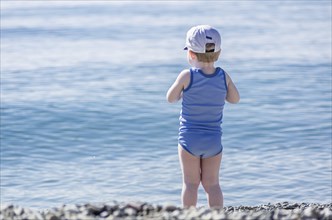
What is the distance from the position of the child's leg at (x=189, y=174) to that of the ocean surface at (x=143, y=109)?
11.5 ft

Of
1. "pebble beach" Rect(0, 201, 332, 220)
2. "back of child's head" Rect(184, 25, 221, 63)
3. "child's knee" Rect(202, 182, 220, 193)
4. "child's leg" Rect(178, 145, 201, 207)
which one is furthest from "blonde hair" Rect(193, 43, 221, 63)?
"pebble beach" Rect(0, 201, 332, 220)

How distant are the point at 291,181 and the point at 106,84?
7234 mm

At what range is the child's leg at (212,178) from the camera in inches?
321

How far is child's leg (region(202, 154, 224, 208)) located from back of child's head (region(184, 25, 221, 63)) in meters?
0.86

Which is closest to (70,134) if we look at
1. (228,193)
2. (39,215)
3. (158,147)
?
(158,147)

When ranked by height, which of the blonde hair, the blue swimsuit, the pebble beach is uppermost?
the blonde hair

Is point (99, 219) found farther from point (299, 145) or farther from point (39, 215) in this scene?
point (299, 145)

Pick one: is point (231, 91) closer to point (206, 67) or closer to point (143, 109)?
point (206, 67)

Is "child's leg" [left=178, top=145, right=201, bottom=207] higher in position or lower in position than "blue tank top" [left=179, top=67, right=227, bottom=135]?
lower

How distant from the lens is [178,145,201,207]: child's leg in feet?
26.6

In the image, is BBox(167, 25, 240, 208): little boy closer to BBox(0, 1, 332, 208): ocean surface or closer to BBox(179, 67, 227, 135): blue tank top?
BBox(179, 67, 227, 135): blue tank top

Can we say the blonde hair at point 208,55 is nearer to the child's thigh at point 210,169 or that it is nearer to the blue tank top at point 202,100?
the blue tank top at point 202,100

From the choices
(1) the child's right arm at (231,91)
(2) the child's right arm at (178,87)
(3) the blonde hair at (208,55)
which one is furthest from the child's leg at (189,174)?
(3) the blonde hair at (208,55)

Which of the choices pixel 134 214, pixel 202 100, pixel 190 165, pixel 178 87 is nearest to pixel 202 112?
pixel 202 100
